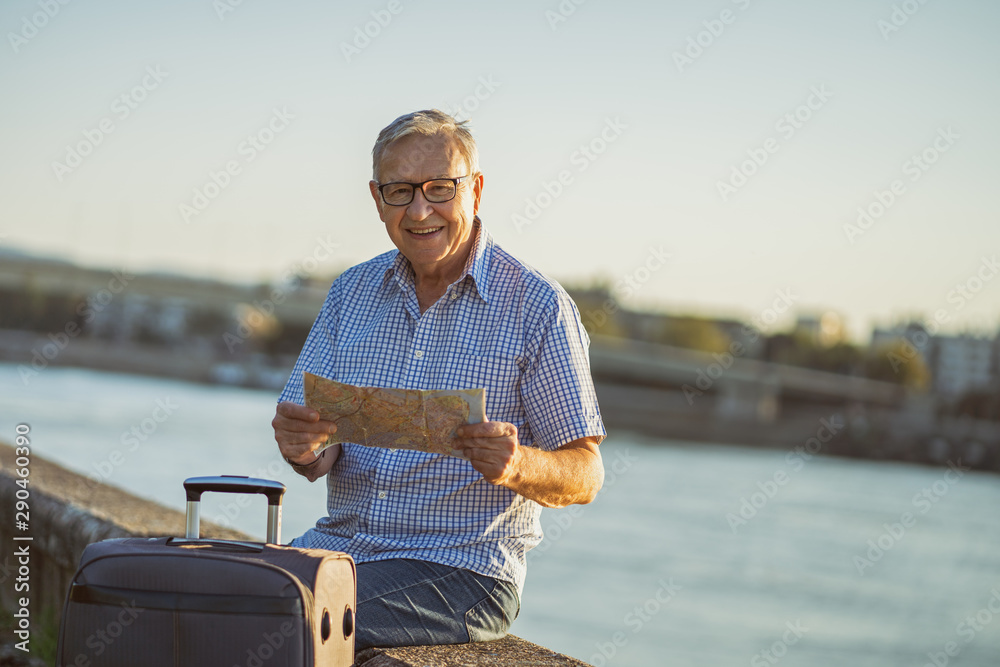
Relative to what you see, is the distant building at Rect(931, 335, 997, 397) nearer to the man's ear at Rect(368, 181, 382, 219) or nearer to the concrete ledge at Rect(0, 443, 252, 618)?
the concrete ledge at Rect(0, 443, 252, 618)

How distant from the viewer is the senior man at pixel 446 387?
222cm

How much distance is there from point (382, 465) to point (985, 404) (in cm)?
6699

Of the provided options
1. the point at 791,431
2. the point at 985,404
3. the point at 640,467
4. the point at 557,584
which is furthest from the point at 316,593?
the point at 985,404

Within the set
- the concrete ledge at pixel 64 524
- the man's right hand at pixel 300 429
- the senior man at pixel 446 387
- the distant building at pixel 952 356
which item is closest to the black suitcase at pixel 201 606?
the man's right hand at pixel 300 429

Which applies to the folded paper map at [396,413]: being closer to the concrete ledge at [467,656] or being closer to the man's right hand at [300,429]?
the man's right hand at [300,429]

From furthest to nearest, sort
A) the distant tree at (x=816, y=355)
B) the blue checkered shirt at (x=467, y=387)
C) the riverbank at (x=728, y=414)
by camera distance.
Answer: the distant tree at (x=816, y=355) < the riverbank at (x=728, y=414) < the blue checkered shirt at (x=467, y=387)

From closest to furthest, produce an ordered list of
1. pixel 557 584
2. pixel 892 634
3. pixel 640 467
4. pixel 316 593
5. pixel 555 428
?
pixel 316 593, pixel 555 428, pixel 557 584, pixel 892 634, pixel 640 467

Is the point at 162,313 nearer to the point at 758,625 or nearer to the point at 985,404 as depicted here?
the point at 985,404

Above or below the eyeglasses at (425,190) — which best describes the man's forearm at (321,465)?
below

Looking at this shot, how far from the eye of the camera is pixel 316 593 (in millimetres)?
1862

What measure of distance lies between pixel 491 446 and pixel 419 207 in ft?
2.08

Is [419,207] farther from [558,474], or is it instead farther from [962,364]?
[962,364]

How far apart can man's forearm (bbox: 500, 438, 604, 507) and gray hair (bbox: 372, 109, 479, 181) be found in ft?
2.20

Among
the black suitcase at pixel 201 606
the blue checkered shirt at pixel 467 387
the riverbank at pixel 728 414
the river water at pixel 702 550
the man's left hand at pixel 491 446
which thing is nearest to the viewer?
the black suitcase at pixel 201 606
